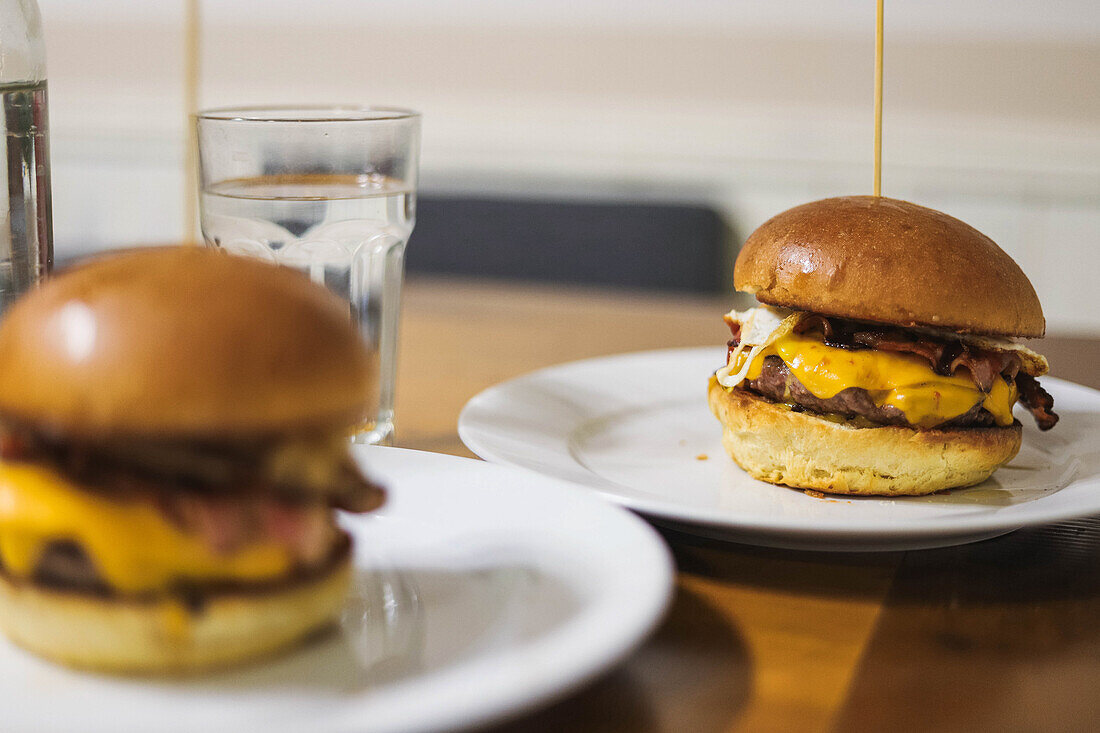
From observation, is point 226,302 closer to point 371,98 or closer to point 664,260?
point 664,260

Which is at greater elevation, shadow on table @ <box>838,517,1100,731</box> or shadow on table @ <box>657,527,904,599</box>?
shadow on table @ <box>657,527,904,599</box>

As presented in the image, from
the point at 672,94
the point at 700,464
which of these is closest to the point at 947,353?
the point at 700,464

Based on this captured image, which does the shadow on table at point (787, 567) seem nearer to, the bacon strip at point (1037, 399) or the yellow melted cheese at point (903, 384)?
the yellow melted cheese at point (903, 384)

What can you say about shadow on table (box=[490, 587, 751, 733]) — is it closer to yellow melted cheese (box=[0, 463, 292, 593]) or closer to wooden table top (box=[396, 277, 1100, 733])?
wooden table top (box=[396, 277, 1100, 733])

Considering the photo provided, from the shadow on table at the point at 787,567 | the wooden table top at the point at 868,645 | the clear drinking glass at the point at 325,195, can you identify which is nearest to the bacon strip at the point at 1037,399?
the wooden table top at the point at 868,645

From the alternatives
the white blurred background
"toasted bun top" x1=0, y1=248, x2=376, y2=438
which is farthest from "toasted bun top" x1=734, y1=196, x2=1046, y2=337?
the white blurred background

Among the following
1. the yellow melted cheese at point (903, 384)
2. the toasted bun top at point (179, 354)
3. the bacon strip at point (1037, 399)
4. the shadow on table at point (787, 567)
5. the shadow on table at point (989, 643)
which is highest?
the toasted bun top at point (179, 354)

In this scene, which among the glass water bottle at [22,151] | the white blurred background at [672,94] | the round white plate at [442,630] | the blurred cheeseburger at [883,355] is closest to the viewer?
the round white plate at [442,630]
